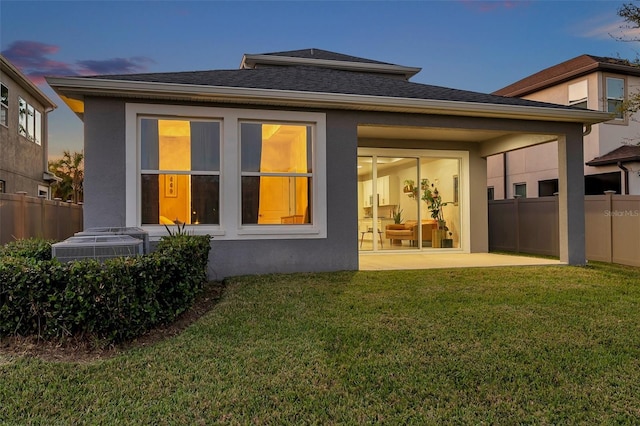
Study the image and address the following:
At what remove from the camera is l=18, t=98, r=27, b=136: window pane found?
45.9 ft

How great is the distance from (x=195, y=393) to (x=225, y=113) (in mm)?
4906

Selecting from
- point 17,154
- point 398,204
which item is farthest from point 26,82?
point 398,204

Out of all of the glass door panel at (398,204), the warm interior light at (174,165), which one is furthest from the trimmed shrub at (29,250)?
the glass door panel at (398,204)

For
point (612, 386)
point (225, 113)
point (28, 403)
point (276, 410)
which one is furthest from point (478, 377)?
point (225, 113)

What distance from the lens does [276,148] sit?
721 centimetres

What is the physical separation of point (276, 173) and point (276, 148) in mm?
435

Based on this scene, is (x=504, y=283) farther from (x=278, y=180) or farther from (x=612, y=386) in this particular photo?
(x=278, y=180)

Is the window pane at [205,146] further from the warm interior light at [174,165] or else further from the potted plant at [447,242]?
the potted plant at [447,242]

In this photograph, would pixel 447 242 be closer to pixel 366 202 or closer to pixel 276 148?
pixel 366 202

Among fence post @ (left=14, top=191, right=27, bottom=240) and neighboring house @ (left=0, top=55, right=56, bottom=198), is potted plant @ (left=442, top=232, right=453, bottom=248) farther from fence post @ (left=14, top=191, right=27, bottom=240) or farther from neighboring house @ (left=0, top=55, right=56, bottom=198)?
neighboring house @ (left=0, top=55, right=56, bottom=198)

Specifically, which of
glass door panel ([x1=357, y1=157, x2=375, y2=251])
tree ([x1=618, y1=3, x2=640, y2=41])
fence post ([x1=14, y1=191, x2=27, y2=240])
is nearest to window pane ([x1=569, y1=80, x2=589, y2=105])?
tree ([x1=618, y1=3, x2=640, y2=41])

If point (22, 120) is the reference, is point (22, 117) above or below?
above

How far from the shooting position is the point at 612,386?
304 cm

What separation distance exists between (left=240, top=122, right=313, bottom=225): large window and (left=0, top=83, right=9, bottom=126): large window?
1012 cm
